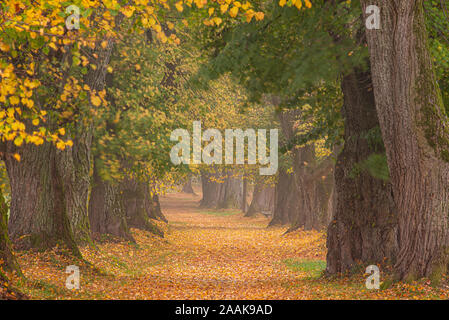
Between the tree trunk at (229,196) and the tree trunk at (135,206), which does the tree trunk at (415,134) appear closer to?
the tree trunk at (135,206)

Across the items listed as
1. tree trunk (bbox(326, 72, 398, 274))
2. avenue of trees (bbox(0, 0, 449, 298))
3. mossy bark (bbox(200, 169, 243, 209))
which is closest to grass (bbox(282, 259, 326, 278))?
avenue of trees (bbox(0, 0, 449, 298))

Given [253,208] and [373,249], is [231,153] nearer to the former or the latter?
[253,208]

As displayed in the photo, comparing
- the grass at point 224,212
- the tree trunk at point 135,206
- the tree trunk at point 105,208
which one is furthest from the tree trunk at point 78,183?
the grass at point 224,212

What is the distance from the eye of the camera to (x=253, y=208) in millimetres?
41344

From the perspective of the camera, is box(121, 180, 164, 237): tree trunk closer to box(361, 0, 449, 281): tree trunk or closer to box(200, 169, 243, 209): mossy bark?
box(361, 0, 449, 281): tree trunk

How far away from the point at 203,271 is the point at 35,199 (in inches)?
230

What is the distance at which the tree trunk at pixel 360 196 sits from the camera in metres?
10.3

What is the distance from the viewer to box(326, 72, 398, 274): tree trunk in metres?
10.3

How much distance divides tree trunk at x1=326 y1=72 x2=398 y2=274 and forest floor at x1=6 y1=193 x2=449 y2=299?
581mm

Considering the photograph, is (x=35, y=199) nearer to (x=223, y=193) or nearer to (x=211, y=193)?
(x=223, y=193)

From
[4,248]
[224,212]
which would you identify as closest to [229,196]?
[224,212]
